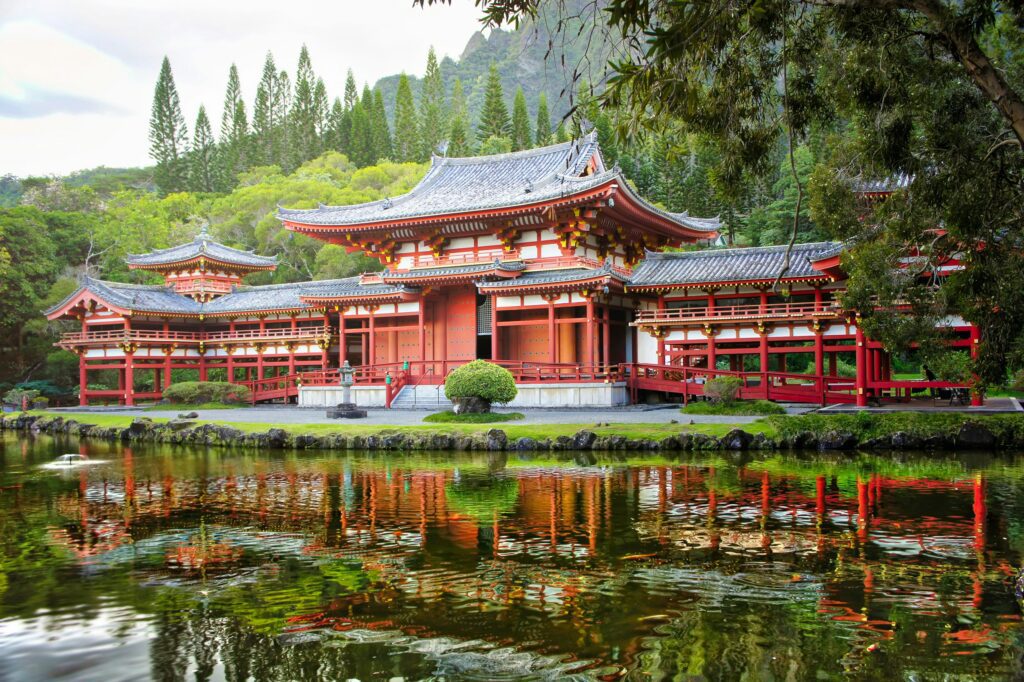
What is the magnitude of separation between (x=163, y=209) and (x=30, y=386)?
20440 mm

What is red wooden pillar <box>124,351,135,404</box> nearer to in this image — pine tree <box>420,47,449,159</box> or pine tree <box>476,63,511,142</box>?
pine tree <box>420,47,449,159</box>

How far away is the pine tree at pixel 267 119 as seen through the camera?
255ft

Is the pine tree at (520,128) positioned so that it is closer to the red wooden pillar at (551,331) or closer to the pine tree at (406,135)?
the pine tree at (406,135)

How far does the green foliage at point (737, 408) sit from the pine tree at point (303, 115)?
5817 centimetres

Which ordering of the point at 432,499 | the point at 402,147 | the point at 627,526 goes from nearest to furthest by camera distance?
the point at 627,526 < the point at 432,499 < the point at 402,147

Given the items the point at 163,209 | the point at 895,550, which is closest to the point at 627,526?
the point at 895,550

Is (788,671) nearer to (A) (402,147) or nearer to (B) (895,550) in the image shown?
(B) (895,550)

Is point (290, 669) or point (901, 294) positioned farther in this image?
point (901, 294)

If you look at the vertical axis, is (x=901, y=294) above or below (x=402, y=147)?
below

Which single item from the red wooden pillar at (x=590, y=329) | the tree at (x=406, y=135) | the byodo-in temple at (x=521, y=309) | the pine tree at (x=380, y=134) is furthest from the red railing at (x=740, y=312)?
the pine tree at (x=380, y=134)

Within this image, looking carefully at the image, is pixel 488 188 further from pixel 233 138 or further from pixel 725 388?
pixel 233 138

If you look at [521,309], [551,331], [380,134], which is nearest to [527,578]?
[551,331]

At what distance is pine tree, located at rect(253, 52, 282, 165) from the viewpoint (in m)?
77.7

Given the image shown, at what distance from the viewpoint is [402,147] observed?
73000mm
